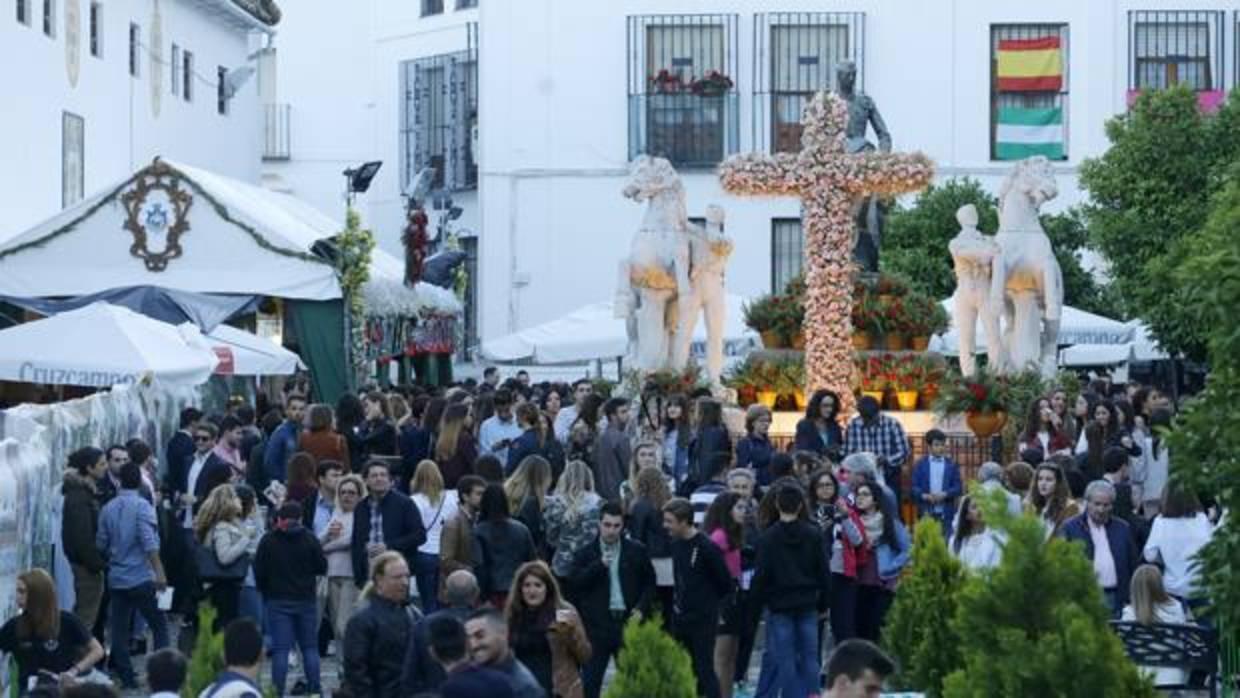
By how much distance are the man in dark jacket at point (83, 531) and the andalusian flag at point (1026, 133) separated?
35048 millimetres

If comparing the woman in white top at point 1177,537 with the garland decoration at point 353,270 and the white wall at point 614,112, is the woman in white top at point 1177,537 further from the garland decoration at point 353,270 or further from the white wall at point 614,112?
the white wall at point 614,112

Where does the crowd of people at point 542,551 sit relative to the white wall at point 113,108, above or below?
below

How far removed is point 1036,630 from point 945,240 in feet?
127

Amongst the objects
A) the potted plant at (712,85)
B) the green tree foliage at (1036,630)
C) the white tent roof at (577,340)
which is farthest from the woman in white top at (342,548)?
the potted plant at (712,85)

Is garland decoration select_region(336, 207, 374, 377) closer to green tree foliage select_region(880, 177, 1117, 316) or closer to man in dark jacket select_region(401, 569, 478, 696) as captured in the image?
green tree foliage select_region(880, 177, 1117, 316)

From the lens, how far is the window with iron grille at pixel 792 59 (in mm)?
53344

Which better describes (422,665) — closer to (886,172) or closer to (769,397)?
(886,172)

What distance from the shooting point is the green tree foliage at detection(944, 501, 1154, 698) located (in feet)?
33.3

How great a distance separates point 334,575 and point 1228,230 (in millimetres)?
8105

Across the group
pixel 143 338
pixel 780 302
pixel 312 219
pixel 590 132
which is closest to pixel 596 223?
pixel 590 132

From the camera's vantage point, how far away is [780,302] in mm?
33156

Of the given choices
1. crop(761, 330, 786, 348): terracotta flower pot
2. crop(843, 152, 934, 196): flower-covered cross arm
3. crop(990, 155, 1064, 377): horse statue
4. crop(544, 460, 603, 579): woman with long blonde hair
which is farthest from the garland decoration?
crop(544, 460, 603, 579): woman with long blonde hair

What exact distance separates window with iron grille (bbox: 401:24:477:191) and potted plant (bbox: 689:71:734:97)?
548 centimetres

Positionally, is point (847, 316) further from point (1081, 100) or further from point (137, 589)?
point (1081, 100)
